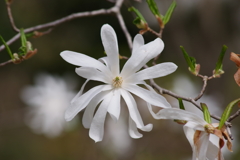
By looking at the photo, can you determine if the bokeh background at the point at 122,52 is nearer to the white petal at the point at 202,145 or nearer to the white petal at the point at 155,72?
the white petal at the point at 155,72

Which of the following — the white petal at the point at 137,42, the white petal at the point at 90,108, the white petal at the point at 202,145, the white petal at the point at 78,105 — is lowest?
the white petal at the point at 202,145

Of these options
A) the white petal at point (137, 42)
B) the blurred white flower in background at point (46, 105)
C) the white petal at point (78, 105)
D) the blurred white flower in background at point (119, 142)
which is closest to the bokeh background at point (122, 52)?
the blurred white flower in background at point (119, 142)

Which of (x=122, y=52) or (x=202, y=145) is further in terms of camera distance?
(x=122, y=52)

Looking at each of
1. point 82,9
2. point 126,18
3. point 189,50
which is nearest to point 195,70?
point 189,50

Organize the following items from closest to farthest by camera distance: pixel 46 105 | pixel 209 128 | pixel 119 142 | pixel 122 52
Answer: pixel 209 128
pixel 119 142
pixel 46 105
pixel 122 52

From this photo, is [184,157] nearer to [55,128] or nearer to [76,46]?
[55,128]

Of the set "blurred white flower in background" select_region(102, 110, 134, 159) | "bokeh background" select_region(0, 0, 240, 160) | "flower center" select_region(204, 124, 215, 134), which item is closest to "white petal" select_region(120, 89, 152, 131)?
"flower center" select_region(204, 124, 215, 134)

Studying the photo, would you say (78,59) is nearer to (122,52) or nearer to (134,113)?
(134,113)

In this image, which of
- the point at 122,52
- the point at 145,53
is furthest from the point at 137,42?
the point at 122,52
